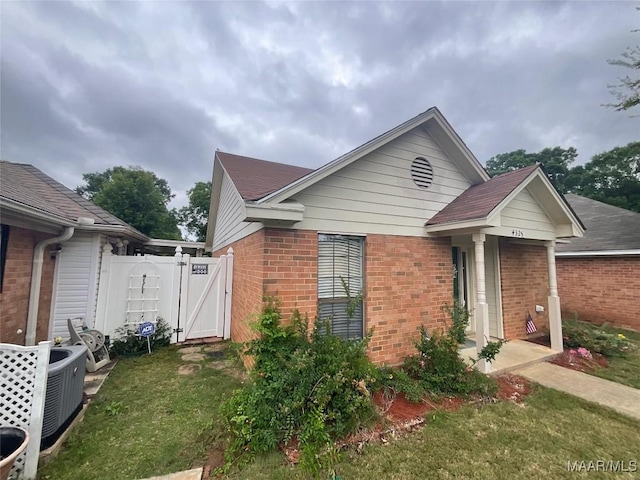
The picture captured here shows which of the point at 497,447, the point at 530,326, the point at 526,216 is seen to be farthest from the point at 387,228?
the point at 530,326

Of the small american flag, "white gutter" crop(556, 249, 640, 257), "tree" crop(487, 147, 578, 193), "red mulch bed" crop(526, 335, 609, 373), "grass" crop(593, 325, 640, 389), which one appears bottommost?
"grass" crop(593, 325, 640, 389)

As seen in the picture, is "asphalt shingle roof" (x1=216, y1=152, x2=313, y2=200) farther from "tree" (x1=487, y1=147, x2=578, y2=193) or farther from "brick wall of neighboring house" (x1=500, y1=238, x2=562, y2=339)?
"tree" (x1=487, y1=147, x2=578, y2=193)

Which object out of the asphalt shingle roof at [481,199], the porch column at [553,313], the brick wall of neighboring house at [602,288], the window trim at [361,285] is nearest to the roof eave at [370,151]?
the asphalt shingle roof at [481,199]

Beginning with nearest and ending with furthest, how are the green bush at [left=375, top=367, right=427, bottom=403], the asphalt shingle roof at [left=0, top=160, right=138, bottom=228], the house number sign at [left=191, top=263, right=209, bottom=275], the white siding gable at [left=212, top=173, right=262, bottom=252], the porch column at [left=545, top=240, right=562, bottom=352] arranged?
the green bush at [left=375, top=367, right=427, bottom=403], the white siding gable at [left=212, top=173, right=262, bottom=252], the asphalt shingle roof at [left=0, top=160, right=138, bottom=228], the porch column at [left=545, top=240, right=562, bottom=352], the house number sign at [left=191, top=263, right=209, bottom=275]

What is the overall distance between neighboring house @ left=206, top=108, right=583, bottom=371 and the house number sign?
1202 mm

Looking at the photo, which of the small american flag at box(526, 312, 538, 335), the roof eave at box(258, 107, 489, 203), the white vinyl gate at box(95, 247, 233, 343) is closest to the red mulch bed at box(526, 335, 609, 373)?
the small american flag at box(526, 312, 538, 335)

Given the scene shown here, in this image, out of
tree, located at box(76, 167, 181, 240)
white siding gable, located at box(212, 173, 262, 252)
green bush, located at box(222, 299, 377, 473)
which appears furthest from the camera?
tree, located at box(76, 167, 181, 240)

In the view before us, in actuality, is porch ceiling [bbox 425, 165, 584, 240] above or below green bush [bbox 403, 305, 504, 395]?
above

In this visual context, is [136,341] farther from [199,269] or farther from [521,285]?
[521,285]

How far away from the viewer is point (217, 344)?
→ 665cm

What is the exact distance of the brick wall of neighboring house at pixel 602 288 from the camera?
8.73 m

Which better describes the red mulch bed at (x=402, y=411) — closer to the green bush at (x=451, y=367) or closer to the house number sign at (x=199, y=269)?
the green bush at (x=451, y=367)

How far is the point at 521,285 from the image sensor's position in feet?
22.9

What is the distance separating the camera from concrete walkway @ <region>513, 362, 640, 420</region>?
3803 mm
